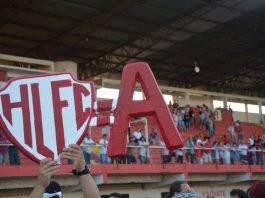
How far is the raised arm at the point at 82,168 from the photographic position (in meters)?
2.81

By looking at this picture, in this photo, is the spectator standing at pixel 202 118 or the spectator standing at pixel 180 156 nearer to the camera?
the spectator standing at pixel 180 156

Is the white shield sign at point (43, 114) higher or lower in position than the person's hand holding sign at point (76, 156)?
higher

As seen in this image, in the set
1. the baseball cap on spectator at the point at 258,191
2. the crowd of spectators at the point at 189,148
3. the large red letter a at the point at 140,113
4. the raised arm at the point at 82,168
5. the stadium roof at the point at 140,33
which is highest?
the stadium roof at the point at 140,33

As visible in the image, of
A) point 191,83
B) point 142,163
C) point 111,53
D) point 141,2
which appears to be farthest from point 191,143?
point 191,83

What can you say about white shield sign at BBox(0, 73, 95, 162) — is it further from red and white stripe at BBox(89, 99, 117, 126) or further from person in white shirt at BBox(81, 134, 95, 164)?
person in white shirt at BBox(81, 134, 95, 164)

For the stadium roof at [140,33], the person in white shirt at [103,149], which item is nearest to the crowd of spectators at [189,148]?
the person in white shirt at [103,149]

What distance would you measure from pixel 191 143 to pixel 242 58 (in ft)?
38.6

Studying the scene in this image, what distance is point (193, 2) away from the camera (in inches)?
806

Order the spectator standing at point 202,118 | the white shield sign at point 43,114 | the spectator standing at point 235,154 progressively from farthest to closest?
1. the spectator standing at point 202,118
2. the spectator standing at point 235,154
3. the white shield sign at point 43,114

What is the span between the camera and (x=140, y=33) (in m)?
23.2

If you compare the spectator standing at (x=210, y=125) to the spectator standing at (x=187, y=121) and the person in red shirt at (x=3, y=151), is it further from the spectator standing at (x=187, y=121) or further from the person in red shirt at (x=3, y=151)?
the person in red shirt at (x=3, y=151)

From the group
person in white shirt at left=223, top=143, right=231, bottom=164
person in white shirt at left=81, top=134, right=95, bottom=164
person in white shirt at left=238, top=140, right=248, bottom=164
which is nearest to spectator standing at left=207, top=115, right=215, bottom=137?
person in white shirt at left=238, top=140, right=248, bottom=164

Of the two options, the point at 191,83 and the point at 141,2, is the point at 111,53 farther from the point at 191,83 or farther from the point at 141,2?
the point at 191,83

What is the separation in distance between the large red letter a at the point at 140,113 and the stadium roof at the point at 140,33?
15.8m
